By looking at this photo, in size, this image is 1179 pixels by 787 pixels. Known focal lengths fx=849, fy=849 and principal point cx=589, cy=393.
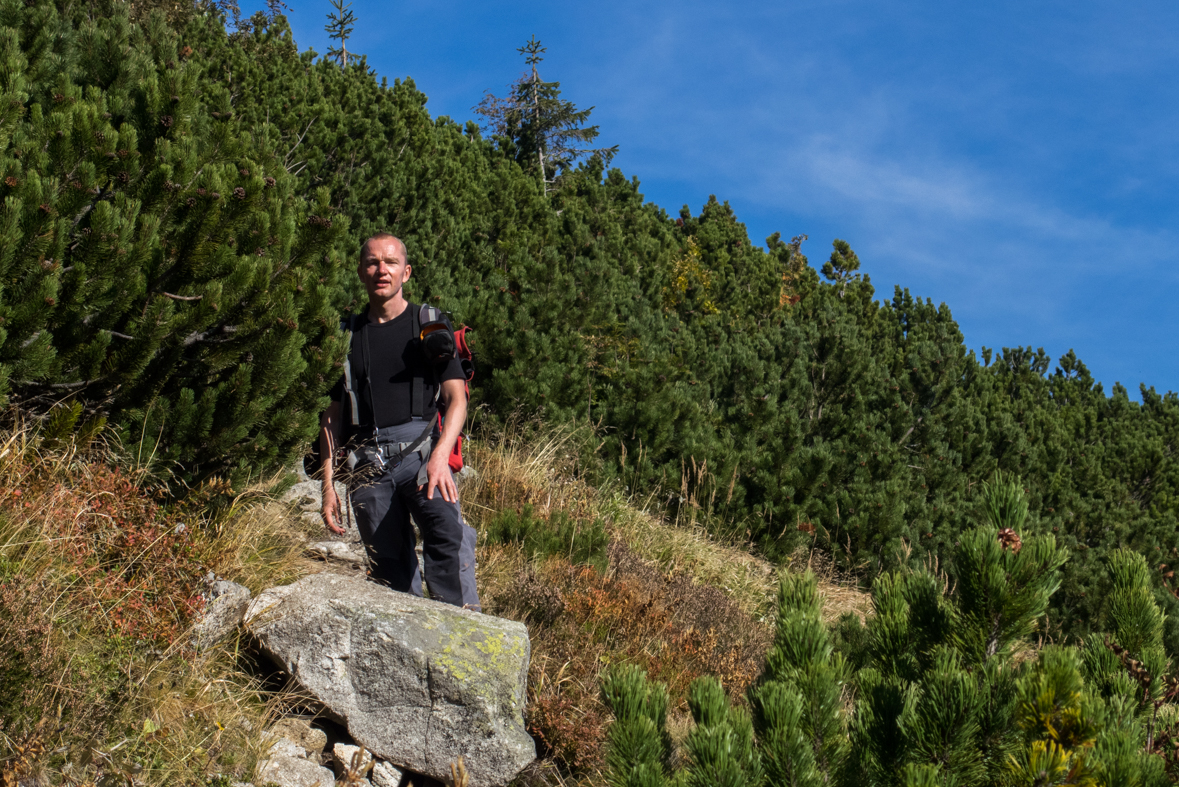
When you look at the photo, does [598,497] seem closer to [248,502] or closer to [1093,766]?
[248,502]

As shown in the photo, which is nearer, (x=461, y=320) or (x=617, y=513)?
(x=617, y=513)

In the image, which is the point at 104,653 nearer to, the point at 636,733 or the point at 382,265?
the point at 382,265

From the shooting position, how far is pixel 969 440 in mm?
11641

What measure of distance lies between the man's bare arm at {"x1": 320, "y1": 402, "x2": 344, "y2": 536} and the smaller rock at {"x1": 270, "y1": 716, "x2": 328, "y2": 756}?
0.93m

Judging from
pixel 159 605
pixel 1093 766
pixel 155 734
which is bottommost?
pixel 155 734

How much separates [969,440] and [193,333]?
10339mm

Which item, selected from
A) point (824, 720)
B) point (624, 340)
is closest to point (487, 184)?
point (624, 340)

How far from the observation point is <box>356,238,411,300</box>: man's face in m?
4.23

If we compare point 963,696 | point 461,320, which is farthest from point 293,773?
point 461,320

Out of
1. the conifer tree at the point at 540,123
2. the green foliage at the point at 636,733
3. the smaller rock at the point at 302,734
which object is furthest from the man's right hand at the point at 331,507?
the conifer tree at the point at 540,123

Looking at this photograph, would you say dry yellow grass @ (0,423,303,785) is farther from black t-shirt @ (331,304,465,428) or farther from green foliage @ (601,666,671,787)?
green foliage @ (601,666,671,787)

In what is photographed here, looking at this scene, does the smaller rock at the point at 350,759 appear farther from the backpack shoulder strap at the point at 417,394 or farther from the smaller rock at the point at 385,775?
the backpack shoulder strap at the point at 417,394

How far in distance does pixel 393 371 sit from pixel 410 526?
824 mm

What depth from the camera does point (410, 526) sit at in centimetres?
444
